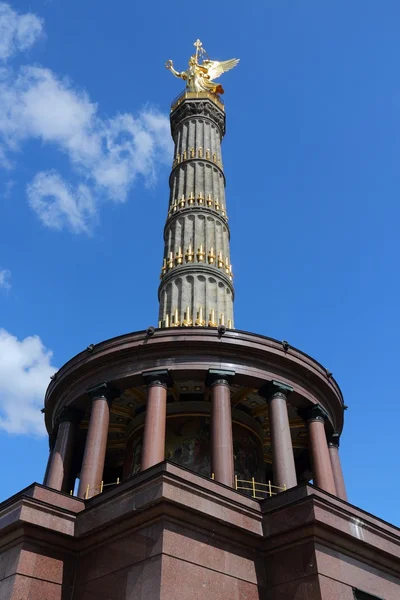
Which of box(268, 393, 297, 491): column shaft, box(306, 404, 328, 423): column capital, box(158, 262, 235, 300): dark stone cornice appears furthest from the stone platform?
box(158, 262, 235, 300): dark stone cornice

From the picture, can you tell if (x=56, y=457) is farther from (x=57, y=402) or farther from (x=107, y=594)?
(x=107, y=594)

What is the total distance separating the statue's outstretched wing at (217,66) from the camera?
4797 cm

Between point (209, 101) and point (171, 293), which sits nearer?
point (171, 293)

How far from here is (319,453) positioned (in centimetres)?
2377

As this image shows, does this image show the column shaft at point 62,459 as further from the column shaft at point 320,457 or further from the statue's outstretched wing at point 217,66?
the statue's outstretched wing at point 217,66

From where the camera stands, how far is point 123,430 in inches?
1153

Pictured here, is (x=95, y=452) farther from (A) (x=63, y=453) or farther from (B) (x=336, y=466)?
(B) (x=336, y=466)

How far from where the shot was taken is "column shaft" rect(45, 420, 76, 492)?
23.5 meters

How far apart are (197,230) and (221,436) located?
54.5ft

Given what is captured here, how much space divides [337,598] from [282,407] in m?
8.74

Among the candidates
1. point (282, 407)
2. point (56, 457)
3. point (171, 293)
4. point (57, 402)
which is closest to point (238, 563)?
point (282, 407)

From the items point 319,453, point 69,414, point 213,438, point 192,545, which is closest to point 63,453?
point 69,414

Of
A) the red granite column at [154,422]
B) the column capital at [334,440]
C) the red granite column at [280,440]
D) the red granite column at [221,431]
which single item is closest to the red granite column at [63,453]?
the red granite column at [154,422]

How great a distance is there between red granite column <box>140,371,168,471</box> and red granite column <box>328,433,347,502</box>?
806 cm
